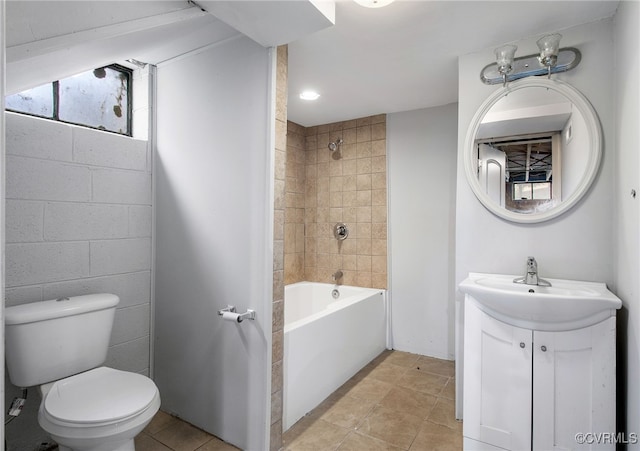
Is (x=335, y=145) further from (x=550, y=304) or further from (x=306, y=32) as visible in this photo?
(x=550, y=304)

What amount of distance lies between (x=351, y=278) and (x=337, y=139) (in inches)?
56.5

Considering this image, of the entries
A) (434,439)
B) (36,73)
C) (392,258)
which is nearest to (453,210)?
(392,258)

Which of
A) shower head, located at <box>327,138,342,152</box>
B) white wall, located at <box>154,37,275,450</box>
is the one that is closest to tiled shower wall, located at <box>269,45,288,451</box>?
white wall, located at <box>154,37,275,450</box>

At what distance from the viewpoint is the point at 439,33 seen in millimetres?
1877

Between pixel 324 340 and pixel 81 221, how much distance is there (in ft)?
5.51

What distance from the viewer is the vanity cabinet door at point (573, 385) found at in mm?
1475

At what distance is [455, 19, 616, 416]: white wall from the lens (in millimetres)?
1750

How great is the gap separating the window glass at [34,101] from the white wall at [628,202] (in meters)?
2.92

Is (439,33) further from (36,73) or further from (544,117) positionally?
(36,73)

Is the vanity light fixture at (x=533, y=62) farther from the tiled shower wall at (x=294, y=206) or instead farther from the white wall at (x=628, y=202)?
the tiled shower wall at (x=294, y=206)

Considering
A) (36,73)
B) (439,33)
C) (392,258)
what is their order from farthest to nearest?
(392,258), (439,33), (36,73)

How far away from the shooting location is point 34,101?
188 cm

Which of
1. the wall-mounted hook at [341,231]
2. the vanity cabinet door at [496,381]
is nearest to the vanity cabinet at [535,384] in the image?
the vanity cabinet door at [496,381]

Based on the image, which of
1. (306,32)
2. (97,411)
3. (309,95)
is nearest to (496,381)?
(97,411)
